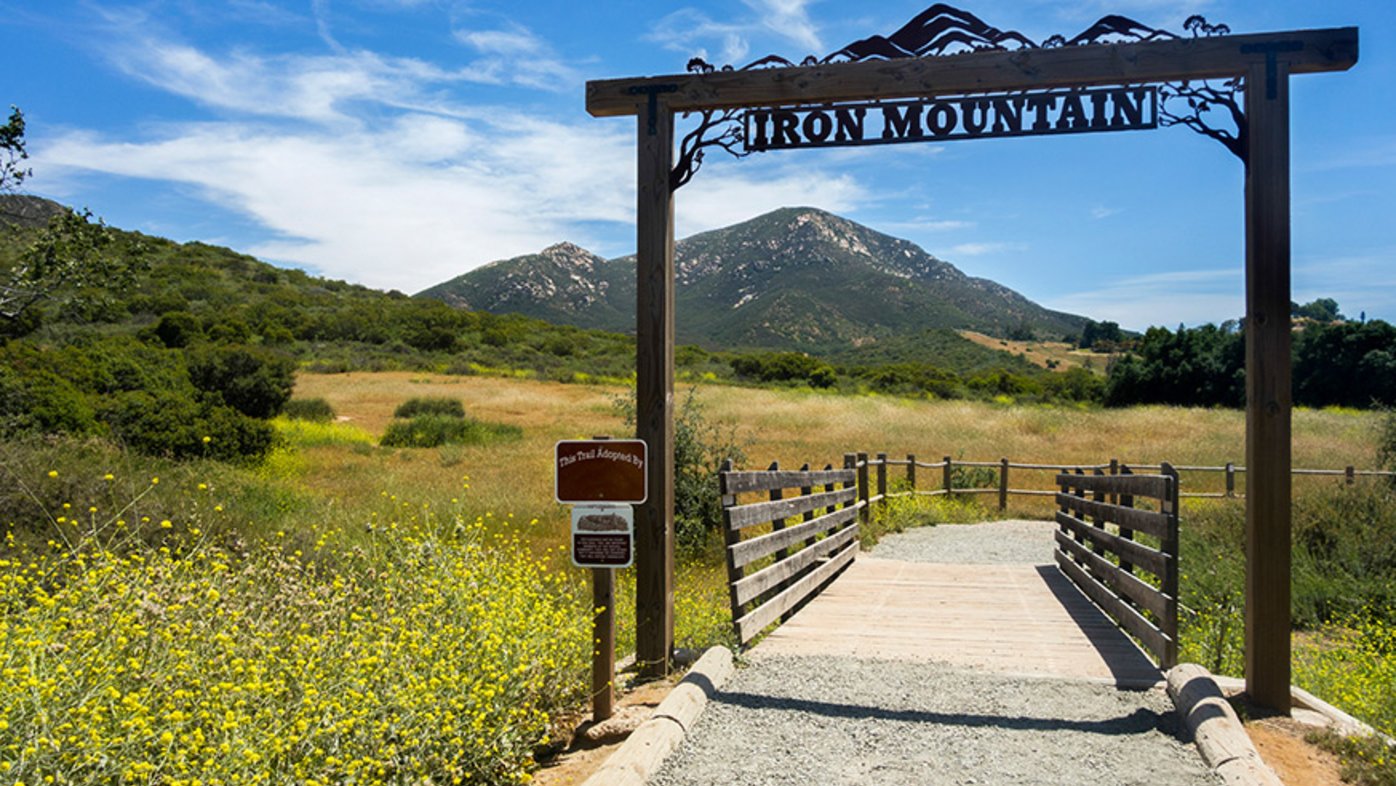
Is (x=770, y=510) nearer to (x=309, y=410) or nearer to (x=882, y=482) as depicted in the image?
(x=882, y=482)

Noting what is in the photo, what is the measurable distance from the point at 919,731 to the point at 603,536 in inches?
71.5

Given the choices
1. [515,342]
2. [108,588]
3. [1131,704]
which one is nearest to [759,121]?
[1131,704]

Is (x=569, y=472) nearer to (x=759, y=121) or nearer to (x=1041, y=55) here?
(x=759, y=121)

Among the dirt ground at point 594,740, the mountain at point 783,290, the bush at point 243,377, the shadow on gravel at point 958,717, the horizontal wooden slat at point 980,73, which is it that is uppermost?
the mountain at point 783,290

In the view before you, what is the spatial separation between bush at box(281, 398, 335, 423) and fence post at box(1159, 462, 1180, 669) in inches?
1022

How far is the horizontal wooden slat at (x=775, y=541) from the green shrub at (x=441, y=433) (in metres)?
19.1

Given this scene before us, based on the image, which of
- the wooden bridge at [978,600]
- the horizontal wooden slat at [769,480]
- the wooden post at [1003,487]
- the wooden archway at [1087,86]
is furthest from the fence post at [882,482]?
the wooden archway at [1087,86]

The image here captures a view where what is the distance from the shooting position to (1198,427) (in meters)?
35.4

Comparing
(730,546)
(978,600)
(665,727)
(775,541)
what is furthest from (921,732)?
(978,600)

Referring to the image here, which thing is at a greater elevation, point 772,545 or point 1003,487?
point 772,545

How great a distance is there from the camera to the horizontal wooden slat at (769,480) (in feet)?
21.6

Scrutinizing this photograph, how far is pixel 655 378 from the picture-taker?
6105mm

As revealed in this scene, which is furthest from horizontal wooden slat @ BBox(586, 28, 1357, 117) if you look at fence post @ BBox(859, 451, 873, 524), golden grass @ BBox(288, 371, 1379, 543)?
fence post @ BBox(859, 451, 873, 524)

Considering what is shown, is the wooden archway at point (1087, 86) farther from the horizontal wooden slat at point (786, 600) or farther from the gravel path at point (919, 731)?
the gravel path at point (919, 731)
